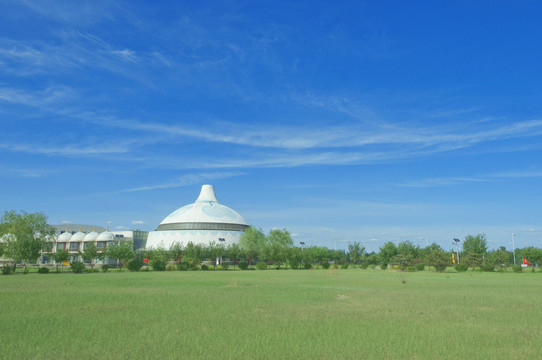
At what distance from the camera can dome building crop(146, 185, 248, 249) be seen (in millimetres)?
110188

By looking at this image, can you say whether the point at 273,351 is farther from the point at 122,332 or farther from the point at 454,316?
the point at 454,316

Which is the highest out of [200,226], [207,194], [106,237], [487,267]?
[207,194]

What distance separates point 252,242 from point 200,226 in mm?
26741

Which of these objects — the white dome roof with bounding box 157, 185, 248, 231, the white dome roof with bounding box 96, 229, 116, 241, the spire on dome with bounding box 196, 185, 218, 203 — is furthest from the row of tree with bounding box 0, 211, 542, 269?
the spire on dome with bounding box 196, 185, 218, 203

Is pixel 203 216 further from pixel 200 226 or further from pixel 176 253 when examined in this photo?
pixel 176 253

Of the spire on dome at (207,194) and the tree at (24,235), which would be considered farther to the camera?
the spire on dome at (207,194)

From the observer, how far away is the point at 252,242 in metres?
90.7

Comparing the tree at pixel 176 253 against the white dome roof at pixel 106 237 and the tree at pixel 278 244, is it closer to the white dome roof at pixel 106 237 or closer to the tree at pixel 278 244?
the tree at pixel 278 244

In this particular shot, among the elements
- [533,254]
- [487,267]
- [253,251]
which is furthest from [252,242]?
[533,254]

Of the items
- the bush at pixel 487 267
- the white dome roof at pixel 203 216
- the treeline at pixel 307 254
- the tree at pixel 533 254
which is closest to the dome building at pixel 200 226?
the white dome roof at pixel 203 216

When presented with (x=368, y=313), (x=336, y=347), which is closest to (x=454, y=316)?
(x=368, y=313)

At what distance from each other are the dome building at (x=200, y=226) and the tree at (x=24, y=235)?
44.7m

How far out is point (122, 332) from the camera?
436 inches

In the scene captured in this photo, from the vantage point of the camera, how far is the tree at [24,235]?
5338 centimetres
